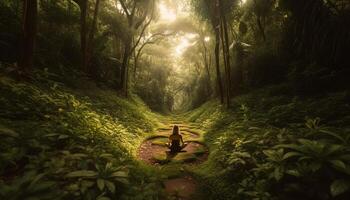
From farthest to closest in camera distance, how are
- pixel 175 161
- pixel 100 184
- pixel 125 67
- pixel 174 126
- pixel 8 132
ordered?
1. pixel 125 67
2. pixel 174 126
3. pixel 175 161
4. pixel 8 132
5. pixel 100 184

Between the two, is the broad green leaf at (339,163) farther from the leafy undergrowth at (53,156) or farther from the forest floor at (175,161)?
the leafy undergrowth at (53,156)

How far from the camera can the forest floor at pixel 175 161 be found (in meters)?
5.35

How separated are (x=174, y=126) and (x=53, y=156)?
4.82 meters

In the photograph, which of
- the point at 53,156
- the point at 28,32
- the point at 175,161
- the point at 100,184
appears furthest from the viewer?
the point at 175,161

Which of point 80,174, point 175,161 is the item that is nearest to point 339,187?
point 80,174

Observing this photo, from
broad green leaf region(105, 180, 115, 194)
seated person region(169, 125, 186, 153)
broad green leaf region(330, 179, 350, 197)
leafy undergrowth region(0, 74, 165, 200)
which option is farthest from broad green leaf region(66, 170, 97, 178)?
seated person region(169, 125, 186, 153)

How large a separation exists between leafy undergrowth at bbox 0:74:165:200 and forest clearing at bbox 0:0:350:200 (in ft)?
0.07

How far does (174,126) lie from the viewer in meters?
8.27

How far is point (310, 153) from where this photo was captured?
375 cm

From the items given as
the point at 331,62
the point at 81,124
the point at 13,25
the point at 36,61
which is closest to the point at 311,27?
the point at 331,62

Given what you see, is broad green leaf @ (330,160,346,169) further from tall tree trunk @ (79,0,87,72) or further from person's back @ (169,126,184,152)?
tall tree trunk @ (79,0,87,72)

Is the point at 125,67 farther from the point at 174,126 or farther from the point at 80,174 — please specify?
the point at 80,174

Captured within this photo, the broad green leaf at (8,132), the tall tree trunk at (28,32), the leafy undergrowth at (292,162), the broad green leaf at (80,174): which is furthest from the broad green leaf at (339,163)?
the tall tree trunk at (28,32)

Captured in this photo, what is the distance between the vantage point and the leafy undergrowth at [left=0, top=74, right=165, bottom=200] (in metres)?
3.16
